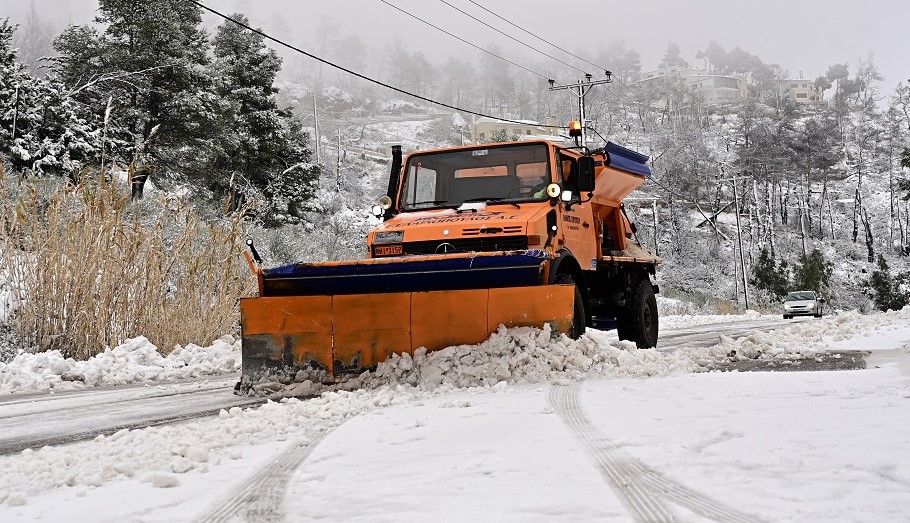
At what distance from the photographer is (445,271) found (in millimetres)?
6027

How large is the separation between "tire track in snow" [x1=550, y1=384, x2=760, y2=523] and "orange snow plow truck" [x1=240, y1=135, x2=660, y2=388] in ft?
8.09

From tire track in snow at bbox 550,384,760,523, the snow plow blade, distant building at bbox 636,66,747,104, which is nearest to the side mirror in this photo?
the snow plow blade

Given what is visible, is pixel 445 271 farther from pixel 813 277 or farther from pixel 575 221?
pixel 813 277

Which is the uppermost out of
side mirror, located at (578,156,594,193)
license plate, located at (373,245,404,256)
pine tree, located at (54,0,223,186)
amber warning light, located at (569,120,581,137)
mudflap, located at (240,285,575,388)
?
pine tree, located at (54,0,223,186)

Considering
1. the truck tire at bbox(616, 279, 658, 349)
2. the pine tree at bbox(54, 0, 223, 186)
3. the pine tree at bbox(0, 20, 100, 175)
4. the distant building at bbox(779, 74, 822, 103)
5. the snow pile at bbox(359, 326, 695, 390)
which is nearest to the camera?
the snow pile at bbox(359, 326, 695, 390)

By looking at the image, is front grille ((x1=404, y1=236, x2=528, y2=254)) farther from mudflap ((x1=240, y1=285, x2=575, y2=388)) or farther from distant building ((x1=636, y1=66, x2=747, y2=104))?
distant building ((x1=636, y1=66, x2=747, y2=104))

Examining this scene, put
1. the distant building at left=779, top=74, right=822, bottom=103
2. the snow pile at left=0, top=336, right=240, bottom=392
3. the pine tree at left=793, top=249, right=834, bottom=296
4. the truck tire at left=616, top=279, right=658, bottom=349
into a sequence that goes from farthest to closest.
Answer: the distant building at left=779, top=74, right=822, bottom=103 < the pine tree at left=793, top=249, right=834, bottom=296 < the truck tire at left=616, top=279, right=658, bottom=349 < the snow pile at left=0, top=336, right=240, bottom=392

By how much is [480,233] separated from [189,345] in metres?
3.62

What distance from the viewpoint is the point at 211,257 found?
9258mm

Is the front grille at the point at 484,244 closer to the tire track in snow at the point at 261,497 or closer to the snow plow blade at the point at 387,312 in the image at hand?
the snow plow blade at the point at 387,312

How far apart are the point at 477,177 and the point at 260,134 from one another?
84.4ft

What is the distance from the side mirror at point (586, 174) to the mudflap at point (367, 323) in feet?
6.21

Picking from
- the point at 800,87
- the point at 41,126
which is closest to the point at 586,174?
the point at 41,126

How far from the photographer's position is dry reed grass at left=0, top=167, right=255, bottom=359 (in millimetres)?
7691
